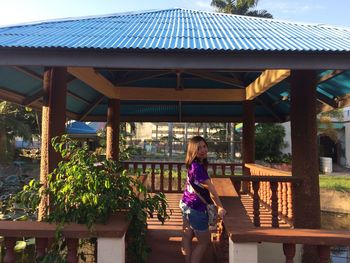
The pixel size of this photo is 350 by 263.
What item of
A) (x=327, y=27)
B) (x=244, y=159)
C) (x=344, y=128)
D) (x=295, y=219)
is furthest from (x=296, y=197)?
(x=344, y=128)

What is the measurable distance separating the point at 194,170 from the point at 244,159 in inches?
246

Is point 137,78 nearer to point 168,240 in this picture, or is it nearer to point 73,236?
point 168,240

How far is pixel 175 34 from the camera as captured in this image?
16.1 ft

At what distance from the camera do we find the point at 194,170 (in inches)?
140

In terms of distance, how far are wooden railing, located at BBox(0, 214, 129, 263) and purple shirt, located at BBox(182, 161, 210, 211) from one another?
0.74 m

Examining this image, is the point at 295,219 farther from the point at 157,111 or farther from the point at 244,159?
the point at 157,111

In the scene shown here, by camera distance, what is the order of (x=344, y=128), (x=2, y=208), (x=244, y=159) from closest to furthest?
(x=2, y=208) < (x=244, y=159) < (x=344, y=128)

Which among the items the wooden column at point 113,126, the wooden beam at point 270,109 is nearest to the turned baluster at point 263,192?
the wooden beam at point 270,109

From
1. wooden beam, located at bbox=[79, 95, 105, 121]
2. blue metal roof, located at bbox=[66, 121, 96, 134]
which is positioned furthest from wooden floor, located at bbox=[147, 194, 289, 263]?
blue metal roof, located at bbox=[66, 121, 96, 134]

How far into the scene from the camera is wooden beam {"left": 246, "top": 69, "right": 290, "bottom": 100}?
5724 mm

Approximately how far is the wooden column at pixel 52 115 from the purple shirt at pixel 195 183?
2.01 m

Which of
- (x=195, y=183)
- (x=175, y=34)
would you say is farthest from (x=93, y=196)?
(x=175, y=34)

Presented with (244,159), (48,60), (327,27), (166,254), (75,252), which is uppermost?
(327,27)

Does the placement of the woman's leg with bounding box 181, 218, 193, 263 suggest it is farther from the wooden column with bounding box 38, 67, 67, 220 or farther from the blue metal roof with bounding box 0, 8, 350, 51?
the wooden column with bounding box 38, 67, 67, 220
